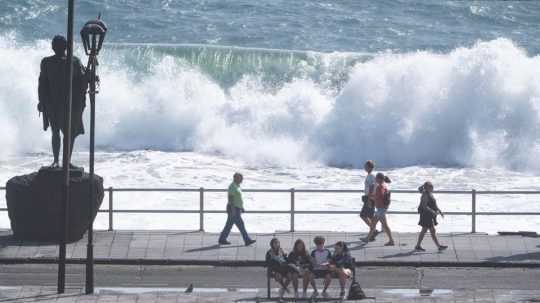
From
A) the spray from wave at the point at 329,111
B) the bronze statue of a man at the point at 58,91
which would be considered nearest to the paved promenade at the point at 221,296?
the bronze statue of a man at the point at 58,91

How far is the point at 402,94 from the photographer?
44.1m

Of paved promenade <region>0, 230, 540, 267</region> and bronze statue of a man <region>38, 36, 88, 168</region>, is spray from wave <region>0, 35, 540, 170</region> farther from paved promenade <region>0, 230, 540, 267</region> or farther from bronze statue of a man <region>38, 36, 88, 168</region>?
bronze statue of a man <region>38, 36, 88, 168</region>

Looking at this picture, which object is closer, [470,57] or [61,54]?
[61,54]

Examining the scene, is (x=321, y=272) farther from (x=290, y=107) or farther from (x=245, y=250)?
(x=290, y=107)

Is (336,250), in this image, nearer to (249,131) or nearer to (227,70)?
(249,131)

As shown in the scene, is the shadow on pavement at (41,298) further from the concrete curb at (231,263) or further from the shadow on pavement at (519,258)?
the shadow on pavement at (519,258)

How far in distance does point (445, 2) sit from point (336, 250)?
33190 millimetres

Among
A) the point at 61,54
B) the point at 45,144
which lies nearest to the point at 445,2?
the point at 45,144

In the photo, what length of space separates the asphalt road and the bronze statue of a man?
2.54 m

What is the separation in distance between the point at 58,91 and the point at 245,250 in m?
4.33

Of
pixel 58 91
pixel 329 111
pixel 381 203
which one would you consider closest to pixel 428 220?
pixel 381 203

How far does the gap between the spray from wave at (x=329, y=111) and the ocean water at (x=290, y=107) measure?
52 mm

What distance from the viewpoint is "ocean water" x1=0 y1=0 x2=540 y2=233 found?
37.6 metres

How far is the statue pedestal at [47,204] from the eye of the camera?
28625 millimetres
